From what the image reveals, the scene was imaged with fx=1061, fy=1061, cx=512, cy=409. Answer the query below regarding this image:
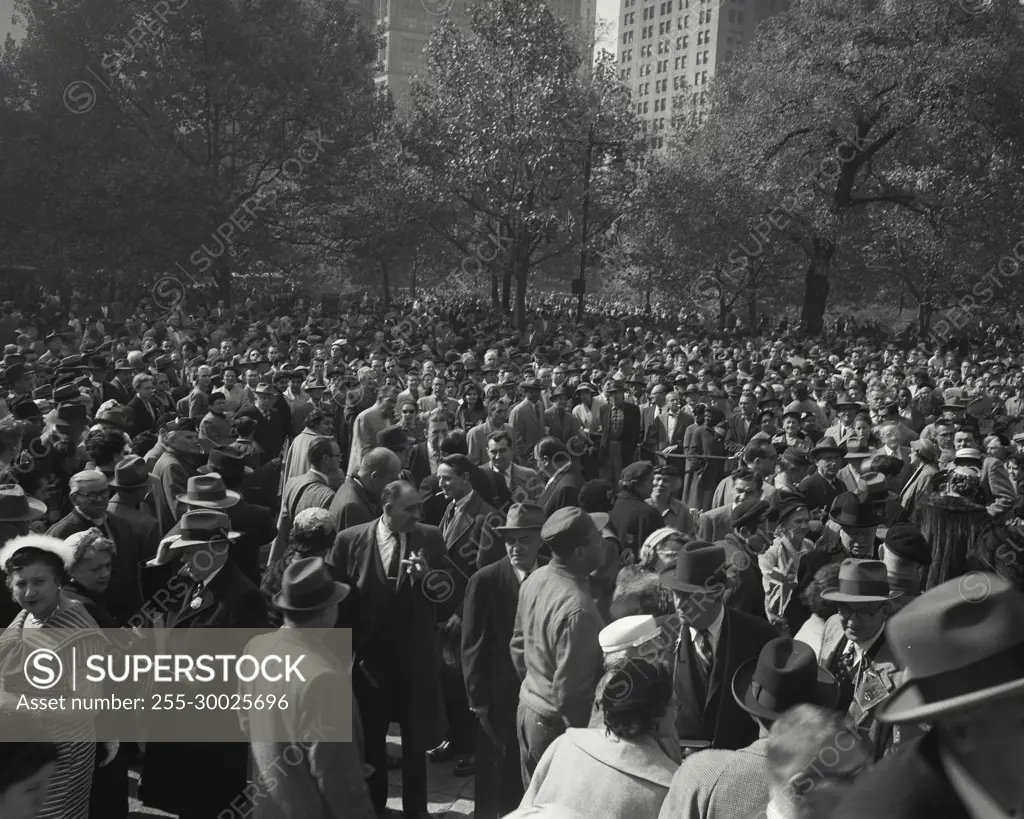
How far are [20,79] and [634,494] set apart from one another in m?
29.9

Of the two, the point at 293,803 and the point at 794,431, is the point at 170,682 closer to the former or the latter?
the point at 293,803

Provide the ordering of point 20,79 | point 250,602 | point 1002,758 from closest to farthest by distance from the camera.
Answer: point 1002,758
point 250,602
point 20,79

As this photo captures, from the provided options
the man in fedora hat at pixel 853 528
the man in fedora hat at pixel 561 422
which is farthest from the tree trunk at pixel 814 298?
the man in fedora hat at pixel 853 528

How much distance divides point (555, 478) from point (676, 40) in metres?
133

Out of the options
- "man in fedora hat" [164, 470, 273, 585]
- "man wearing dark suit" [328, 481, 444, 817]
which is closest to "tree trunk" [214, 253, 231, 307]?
"man in fedora hat" [164, 470, 273, 585]

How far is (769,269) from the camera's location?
141 ft

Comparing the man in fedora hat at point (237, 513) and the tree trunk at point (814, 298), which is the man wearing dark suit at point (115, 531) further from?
the tree trunk at point (814, 298)

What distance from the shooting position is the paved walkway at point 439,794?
5.93 meters

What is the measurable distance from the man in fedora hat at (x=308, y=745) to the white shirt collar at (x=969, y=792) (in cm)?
264

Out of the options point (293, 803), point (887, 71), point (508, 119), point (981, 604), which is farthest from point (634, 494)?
point (887, 71)

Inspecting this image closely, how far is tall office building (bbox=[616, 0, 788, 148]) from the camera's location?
4936 inches

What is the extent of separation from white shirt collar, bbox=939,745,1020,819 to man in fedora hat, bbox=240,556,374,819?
2.64 meters

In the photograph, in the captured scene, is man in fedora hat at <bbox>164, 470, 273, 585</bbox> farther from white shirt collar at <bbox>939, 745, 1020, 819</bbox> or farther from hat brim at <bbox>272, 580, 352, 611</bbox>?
white shirt collar at <bbox>939, 745, 1020, 819</bbox>

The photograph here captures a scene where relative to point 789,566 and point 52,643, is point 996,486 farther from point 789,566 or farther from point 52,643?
point 52,643
